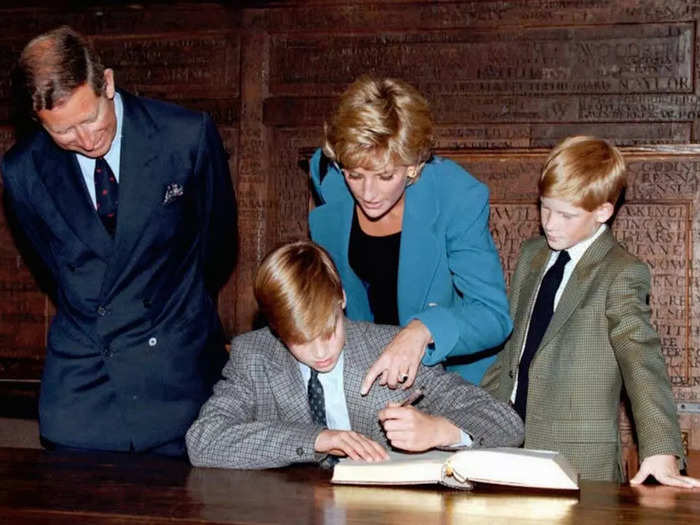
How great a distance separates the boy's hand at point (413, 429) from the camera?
2096 mm

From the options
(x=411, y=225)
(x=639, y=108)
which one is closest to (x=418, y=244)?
(x=411, y=225)

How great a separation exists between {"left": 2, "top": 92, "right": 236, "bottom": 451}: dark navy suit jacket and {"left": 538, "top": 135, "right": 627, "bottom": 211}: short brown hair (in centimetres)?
121

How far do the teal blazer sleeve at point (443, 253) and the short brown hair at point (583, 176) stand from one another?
0.44m

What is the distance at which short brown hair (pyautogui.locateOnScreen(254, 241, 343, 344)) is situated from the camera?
90.8 inches

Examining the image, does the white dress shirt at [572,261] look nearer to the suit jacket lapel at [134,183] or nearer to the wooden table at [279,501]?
the wooden table at [279,501]

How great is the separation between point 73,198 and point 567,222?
156 cm

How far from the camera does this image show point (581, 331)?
2.91 metres

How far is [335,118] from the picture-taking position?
253 centimetres

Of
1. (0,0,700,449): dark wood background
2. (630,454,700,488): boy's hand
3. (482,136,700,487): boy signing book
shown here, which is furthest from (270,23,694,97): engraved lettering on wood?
(630,454,700,488): boy's hand

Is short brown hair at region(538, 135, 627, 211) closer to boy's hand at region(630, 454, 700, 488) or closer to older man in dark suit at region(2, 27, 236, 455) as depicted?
boy's hand at region(630, 454, 700, 488)

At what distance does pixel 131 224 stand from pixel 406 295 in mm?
833

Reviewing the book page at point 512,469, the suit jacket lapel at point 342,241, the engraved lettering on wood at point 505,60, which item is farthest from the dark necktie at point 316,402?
the engraved lettering on wood at point 505,60

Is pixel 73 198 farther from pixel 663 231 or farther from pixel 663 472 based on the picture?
pixel 663 231

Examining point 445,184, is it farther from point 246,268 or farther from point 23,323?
point 23,323
